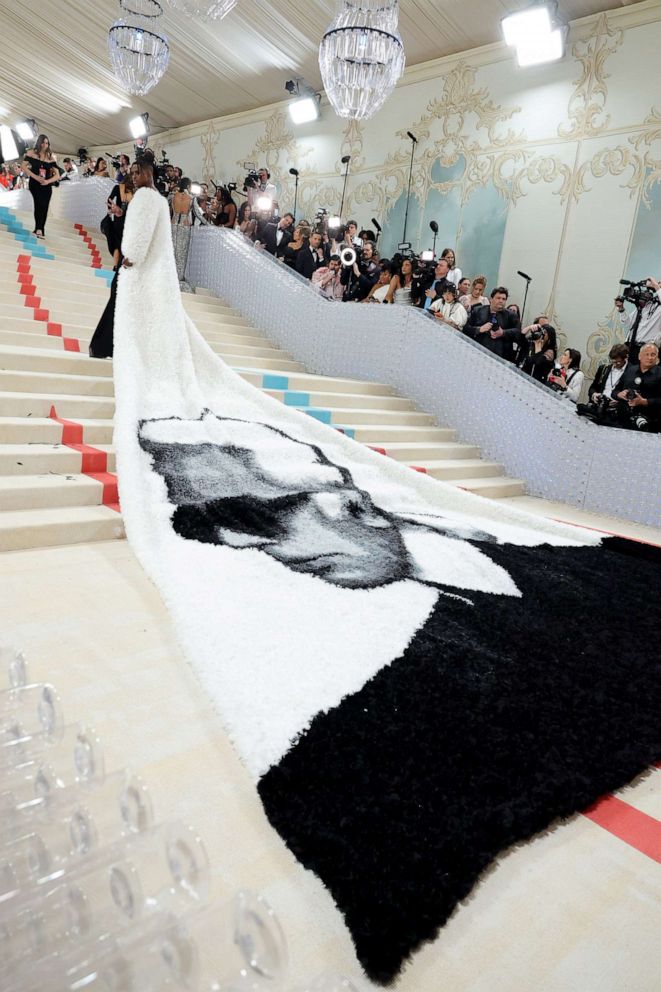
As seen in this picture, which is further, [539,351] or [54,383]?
[539,351]

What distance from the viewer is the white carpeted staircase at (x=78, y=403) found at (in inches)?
106

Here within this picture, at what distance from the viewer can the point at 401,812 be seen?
1.18m

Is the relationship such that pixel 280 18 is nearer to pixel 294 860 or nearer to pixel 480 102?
pixel 480 102

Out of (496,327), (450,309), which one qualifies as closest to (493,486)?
(496,327)

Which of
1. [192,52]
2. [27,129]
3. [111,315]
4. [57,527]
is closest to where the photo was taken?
[57,527]

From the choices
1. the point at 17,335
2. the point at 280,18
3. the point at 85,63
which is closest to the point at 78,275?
the point at 17,335

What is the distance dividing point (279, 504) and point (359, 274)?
15.4 feet

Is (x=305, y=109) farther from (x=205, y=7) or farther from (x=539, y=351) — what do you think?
(x=205, y=7)

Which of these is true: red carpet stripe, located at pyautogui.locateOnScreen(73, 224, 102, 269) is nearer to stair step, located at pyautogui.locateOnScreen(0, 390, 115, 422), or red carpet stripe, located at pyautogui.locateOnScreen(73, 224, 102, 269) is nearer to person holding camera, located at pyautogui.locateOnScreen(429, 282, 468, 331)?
person holding camera, located at pyautogui.locateOnScreen(429, 282, 468, 331)

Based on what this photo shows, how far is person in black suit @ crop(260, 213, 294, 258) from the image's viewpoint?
7431 millimetres

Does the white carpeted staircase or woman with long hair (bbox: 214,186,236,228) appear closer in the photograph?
the white carpeted staircase

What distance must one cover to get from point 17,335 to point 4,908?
399 centimetres

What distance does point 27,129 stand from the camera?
13.8 metres

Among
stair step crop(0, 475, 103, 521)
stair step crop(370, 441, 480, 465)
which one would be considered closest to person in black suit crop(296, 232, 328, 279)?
stair step crop(370, 441, 480, 465)
